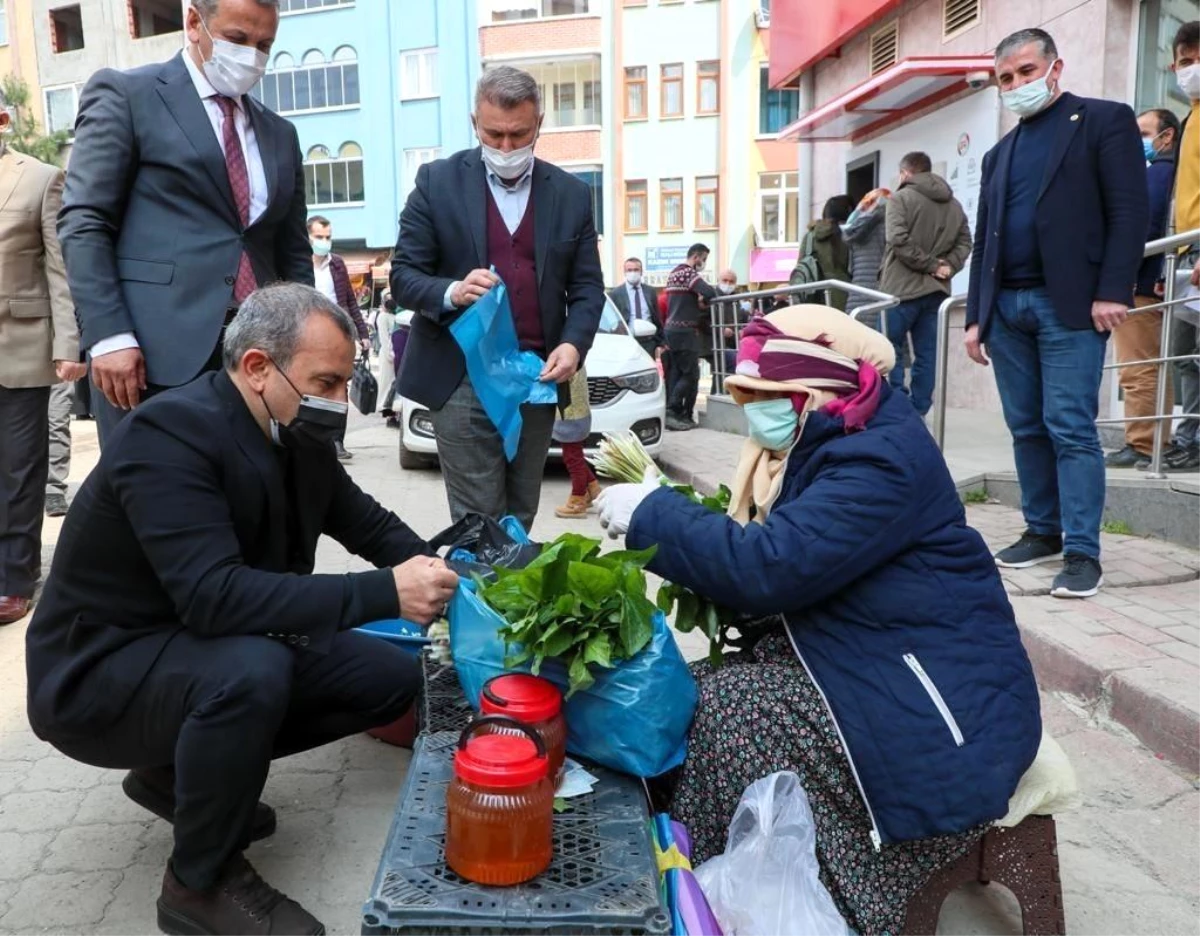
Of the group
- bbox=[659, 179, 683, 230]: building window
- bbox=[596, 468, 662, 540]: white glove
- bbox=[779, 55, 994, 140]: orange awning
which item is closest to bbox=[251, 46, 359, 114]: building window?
bbox=[659, 179, 683, 230]: building window

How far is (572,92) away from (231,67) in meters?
30.0

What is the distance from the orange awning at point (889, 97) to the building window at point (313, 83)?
22104mm

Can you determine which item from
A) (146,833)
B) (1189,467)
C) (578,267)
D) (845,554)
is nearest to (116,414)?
(146,833)

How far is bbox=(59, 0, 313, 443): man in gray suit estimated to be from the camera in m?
2.88

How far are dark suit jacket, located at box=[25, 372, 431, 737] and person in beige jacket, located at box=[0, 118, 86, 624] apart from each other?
7.42 ft

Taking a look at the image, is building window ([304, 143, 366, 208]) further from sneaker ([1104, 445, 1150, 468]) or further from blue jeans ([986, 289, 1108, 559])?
blue jeans ([986, 289, 1108, 559])

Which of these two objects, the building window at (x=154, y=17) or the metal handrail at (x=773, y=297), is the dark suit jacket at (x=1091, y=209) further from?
the building window at (x=154, y=17)

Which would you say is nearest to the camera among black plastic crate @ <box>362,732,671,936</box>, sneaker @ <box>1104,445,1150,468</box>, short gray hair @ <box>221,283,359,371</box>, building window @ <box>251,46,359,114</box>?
black plastic crate @ <box>362,732,671,936</box>

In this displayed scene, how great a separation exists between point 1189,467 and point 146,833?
17.5ft

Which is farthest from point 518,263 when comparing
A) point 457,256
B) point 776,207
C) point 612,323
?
point 776,207

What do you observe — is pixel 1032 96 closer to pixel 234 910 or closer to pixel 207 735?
pixel 207 735

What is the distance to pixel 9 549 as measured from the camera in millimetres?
4254

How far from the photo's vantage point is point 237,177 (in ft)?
10.1

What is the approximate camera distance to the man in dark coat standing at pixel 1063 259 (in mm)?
3961
